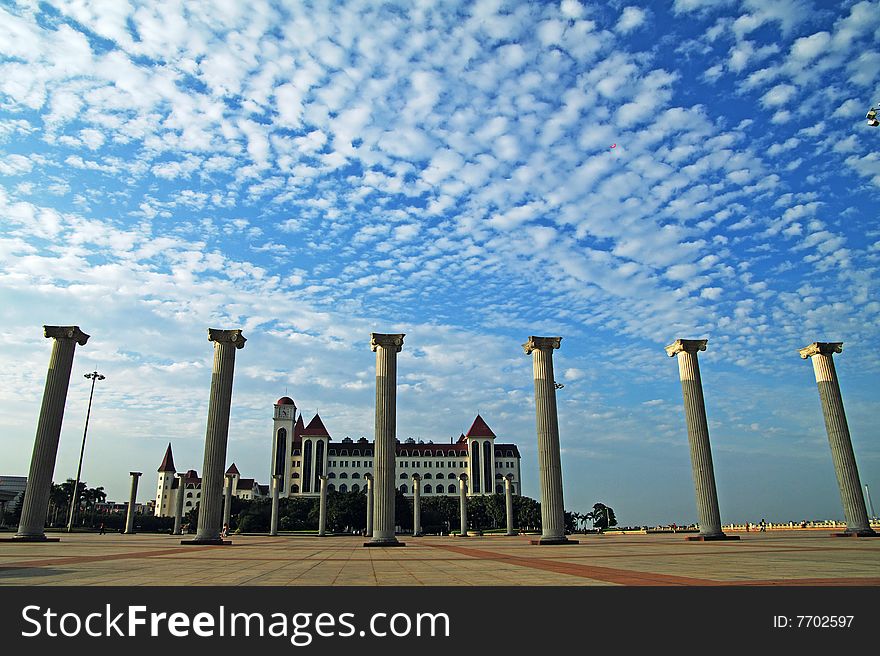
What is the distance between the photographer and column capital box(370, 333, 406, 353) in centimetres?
3803

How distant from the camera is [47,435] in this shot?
39.1 meters

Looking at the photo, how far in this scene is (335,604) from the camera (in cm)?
805

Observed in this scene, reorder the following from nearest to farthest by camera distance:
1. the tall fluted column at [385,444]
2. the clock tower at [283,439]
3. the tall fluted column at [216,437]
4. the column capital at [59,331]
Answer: the tall fluted column at [385,444], the tall fluted column at [216,437], the column capital at [59,331], the clock tower at [283,439]

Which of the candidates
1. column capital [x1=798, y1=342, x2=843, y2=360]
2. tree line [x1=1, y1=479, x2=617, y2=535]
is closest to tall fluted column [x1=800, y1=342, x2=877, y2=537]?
column capital [x1=798, y1=342, x2=843, y2=360]

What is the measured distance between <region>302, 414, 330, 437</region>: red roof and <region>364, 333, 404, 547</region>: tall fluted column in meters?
129

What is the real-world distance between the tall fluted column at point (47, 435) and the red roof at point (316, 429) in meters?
122

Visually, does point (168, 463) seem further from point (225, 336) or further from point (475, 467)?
point (225, 336)

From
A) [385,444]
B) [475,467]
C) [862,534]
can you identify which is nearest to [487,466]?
[475,467]

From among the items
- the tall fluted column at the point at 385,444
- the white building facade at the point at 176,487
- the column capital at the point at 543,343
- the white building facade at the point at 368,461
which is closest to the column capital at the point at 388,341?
the tall fluted column at the point at 385,444

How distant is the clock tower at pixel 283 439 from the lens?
A: 155462 millimetres

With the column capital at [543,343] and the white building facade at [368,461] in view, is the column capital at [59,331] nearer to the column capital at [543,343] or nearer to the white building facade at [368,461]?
the column capital at [543,343]

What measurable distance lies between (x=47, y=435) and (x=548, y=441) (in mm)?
33512

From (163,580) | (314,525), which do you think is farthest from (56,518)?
(163,580)

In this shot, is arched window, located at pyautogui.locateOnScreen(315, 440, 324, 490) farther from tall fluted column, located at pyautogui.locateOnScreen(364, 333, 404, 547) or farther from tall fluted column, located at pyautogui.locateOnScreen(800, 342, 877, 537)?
tall fluted column, located at pyautogui.locateOnScreen(800, 342, 877, 537)
